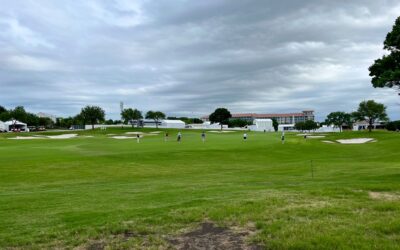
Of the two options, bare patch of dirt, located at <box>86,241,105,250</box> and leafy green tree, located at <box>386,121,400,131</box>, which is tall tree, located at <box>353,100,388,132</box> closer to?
leafy green tree, located at <box>386,121,400,131</box>

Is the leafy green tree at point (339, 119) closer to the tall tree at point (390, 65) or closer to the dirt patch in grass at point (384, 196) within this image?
the tall tree at point (390, 65)

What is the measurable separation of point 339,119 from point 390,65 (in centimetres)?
14413

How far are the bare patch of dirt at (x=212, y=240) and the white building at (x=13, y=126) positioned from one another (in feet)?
515

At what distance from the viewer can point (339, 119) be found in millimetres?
154625

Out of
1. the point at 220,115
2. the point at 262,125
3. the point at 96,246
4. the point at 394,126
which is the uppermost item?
the point at 220,115

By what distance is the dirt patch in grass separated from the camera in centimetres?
1095

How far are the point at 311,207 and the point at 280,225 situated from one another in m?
1.96

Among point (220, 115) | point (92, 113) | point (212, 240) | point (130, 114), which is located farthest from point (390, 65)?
point (220, 115)

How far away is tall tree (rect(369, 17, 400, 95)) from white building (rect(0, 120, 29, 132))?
15168 centimetres

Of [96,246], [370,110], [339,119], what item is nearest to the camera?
[96,246]

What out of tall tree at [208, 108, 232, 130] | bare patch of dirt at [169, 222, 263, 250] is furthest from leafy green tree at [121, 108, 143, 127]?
bare patch of dirt at [169, 222, 263, 250]

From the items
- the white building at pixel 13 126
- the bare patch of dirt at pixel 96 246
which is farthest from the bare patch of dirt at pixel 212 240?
the white building at pixel 13 126

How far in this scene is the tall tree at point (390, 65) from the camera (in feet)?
56.0

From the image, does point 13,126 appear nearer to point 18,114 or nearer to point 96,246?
point 18,114
